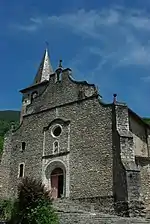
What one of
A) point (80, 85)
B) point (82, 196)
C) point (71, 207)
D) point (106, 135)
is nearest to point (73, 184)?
point (82, 196)

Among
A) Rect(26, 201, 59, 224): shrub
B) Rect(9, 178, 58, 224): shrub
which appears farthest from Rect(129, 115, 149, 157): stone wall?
Rect(26, 201, 59, 224): shrub

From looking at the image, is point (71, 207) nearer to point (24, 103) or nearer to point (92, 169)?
point (92, 169)

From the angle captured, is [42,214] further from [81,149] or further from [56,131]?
[56,131]

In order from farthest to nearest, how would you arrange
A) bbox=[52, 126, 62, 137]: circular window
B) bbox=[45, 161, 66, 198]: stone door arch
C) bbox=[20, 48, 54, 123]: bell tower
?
bbox=[20, 48, 54, 123]: bell tower
bbox=[52, 126, 62, 137]: circular window
bbox=[45, 161, 66, 198]: stone door arch

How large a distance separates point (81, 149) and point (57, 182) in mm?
3251

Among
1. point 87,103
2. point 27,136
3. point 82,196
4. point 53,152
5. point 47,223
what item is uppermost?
point 87,103

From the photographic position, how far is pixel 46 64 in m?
40.7

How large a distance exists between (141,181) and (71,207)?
197 inches

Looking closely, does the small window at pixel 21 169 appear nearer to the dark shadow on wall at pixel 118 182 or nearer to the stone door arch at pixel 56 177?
the stone door arch at pixel 56 177

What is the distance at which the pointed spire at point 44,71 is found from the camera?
129 feet

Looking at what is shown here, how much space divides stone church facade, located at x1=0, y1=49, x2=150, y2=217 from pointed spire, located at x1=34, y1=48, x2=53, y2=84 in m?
12.8

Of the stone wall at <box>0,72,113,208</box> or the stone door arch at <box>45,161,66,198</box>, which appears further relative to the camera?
the stone door arch at <box>45,161,66,198</box>

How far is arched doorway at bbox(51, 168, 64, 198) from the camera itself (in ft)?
75.2

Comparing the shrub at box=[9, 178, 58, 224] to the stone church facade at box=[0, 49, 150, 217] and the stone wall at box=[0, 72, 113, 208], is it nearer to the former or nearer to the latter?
the stone church facade at box=[0, 49, 150, 217]
